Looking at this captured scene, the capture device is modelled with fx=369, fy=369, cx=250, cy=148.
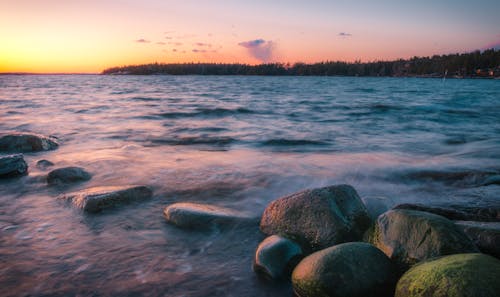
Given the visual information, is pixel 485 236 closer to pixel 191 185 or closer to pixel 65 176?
pixel 191 185

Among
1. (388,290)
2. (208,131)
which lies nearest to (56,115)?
(208,131)

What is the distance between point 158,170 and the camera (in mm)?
6137

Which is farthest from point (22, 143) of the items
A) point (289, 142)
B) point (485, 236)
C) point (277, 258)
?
point (485, 236)

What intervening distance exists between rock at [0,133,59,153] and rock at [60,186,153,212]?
377cm

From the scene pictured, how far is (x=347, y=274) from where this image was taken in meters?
2.36

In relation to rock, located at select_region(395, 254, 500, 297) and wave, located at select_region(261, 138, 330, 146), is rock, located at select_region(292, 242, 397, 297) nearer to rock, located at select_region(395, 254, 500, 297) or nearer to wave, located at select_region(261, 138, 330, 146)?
rock, located at select_region(395, 254, 500, 297)

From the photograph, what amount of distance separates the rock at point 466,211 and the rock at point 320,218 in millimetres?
811

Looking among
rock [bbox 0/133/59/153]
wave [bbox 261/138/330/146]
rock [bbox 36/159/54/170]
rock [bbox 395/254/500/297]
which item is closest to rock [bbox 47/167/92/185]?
rock [bbox 36/159/54/170]

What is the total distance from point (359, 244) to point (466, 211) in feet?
7.00

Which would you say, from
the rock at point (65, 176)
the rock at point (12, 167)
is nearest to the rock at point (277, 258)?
the rock at point (65, 176)

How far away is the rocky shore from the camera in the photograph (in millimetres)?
2102

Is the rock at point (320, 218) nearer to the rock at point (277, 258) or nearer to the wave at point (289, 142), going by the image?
the rock at point (277, 258)

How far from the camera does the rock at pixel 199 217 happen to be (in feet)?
12.3

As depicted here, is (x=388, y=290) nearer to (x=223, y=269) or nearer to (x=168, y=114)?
(x=223, y=269)
